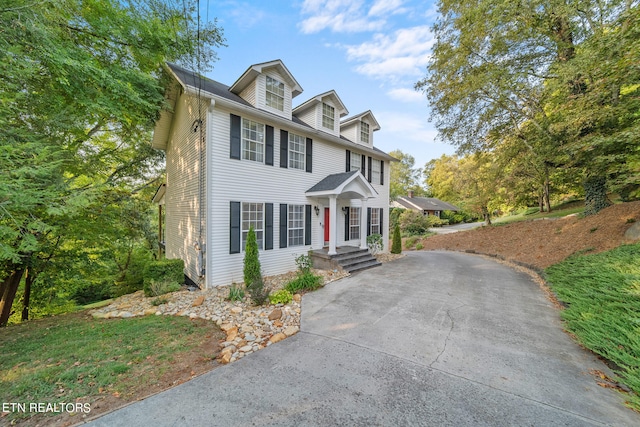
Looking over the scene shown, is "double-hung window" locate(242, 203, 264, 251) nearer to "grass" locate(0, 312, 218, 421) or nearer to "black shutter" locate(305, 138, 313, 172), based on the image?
"black shutter" locate(305, 138, 313, 172)

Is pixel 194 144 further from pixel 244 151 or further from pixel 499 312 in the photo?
A: pixel 499 312

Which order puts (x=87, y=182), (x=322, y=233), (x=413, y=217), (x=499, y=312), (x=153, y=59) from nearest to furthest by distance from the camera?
(x=499, y=312)
(x=153, y=59)
(x=87, y=182)
(x=322, y=233)
(x=413, y=217)

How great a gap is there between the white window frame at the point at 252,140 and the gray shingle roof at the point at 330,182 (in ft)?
8.10

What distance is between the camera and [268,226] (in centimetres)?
827

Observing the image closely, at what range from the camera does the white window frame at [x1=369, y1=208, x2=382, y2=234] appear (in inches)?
492

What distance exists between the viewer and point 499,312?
5.24 m

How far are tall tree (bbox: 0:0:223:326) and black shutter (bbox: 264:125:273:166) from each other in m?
3.27

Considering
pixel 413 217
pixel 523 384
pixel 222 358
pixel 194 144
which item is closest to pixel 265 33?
pixel 194 144

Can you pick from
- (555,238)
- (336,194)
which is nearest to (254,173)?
(336,194)

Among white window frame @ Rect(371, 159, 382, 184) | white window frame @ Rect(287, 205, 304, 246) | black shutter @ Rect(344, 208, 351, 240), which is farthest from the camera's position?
white window frame @ Rect(371, 159, 382, 184)

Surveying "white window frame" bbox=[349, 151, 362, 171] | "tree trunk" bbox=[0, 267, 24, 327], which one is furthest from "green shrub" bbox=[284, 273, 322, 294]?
"tree trunk" bbox=[0, 267, 24, 327]

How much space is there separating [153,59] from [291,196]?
595 centimetres

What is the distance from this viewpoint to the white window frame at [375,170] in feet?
41.7

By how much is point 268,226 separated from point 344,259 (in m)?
3.24
